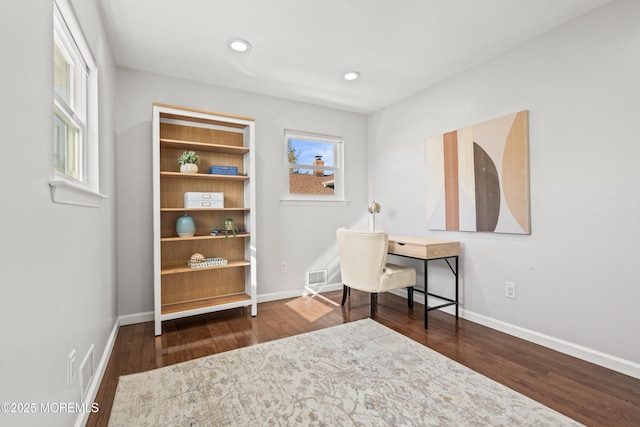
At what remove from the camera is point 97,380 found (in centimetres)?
182

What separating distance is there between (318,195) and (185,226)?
1716 millimetres

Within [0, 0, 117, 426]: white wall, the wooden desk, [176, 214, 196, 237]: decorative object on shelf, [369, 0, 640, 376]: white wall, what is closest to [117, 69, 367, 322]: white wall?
[176, 214, 196, 237]: decorative object on shelf

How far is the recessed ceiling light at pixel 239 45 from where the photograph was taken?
2.49m

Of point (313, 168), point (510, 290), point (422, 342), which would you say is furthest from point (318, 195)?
point (510, 290)

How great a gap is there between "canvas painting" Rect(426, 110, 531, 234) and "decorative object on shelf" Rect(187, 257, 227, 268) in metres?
2.23

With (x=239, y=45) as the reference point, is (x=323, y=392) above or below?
below

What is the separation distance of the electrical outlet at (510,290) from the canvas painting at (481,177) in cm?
46

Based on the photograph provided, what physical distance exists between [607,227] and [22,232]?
10.1ft

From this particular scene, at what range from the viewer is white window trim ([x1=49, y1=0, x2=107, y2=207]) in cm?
139

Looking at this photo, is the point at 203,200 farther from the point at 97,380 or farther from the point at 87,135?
the point at 97,380

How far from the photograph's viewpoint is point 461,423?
1532mm

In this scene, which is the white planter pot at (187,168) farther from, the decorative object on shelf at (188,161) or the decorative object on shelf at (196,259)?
the decorative object on shelf at (196,259)

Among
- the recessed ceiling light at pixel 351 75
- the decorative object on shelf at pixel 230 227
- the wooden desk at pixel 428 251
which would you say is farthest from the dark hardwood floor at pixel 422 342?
the recessed ceiling light at pixel 351 75

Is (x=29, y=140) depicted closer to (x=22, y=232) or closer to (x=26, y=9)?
(x=22, y=232)
